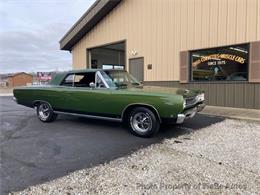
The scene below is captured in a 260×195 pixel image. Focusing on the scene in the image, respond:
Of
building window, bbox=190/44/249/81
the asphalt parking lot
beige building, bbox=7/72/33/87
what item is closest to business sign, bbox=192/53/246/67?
building window, bbox=190/44/249/81

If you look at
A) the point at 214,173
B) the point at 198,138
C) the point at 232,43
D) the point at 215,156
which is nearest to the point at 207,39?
the point at 232,43

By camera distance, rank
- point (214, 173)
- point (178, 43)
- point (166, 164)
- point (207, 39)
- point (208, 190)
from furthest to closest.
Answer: point (178, 43) → point (207, 39) → point (166, 164) → point (214, 173) → point (208, 190)

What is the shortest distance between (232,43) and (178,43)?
2.47 meters

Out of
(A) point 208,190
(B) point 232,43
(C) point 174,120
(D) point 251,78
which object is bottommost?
(A) point 208,190

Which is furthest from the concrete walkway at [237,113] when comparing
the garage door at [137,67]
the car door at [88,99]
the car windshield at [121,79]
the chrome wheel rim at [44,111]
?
the chrome wheel rim at [44,111]

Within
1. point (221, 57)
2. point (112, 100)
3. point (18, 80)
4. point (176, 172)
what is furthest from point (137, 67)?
point (18, 80)

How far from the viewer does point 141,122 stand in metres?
6.08

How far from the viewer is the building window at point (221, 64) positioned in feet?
31.6

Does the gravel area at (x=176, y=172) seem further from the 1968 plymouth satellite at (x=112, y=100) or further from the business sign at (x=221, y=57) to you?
the business sign at (x=221, y=57)

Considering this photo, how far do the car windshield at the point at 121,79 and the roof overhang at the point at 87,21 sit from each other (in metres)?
7.49

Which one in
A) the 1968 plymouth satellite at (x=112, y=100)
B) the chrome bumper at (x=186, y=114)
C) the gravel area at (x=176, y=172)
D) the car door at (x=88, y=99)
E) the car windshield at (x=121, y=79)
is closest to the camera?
the gravel area at (x=176, y=172)

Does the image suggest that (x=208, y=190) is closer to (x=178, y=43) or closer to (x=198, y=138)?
(x=198, y=138)

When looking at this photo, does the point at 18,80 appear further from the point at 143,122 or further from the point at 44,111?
the point at 143,122

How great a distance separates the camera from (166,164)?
423cm
